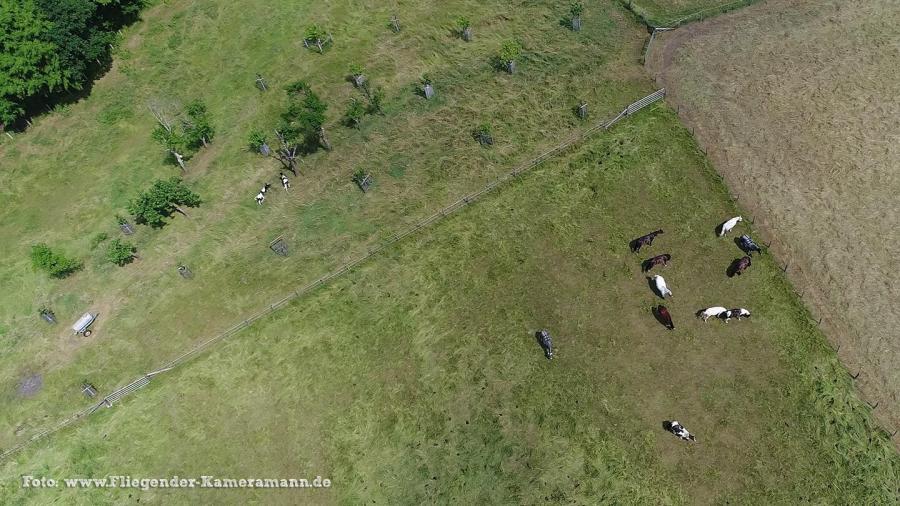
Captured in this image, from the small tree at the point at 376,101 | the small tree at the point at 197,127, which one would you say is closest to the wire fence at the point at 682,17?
the small tree at the point at 376,101

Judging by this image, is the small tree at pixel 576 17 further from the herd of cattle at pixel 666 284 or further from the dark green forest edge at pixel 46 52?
the dark green forest edge at pixel 46 52

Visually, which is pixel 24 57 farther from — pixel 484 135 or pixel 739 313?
pixel 739 313

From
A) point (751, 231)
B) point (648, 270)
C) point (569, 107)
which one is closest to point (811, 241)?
point (751, 231)

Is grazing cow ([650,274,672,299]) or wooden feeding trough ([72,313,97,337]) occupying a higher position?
wooden feeding trough ([72,313,97,337])

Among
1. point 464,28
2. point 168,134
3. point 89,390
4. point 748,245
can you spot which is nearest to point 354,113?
point 464,28

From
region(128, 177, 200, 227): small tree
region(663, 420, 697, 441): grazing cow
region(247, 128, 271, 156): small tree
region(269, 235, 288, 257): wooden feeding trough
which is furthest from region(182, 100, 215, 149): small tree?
region(663, 420, 697, 441): grazing cow

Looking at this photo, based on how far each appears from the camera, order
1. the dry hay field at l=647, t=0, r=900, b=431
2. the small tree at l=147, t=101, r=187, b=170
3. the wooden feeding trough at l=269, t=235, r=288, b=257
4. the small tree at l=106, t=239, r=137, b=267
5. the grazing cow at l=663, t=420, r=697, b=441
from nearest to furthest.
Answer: the grazing cow at l=663, t=420, r=697, b=441
the dry hay field at l=647, t=0, r=900, b=431
the small tree at l=106, t=239, r=137, b=267
the wooden feeding trough at l=269, t=235, r=288, b=257
the small tree at l=147, t=101, r=187, b=170

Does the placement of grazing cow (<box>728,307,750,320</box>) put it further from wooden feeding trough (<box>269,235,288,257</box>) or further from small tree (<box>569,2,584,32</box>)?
wooden feeding trough (<box>269,235,288,257</box>)
